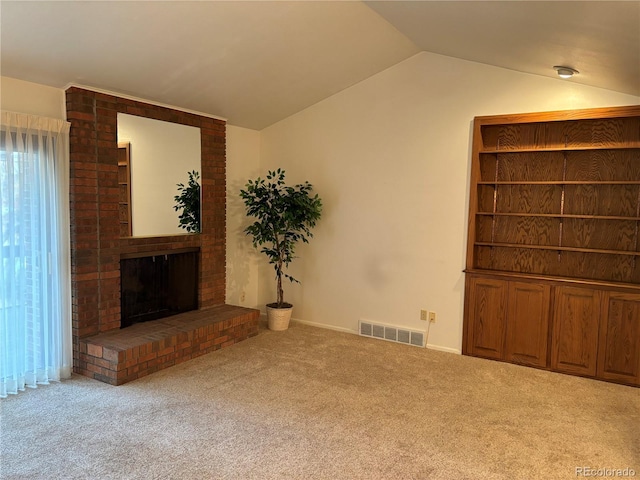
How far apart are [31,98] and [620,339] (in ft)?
16.2

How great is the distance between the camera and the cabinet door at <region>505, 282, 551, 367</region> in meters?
4.09

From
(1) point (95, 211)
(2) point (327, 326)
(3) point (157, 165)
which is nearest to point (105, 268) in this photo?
(1) point (95, 211)

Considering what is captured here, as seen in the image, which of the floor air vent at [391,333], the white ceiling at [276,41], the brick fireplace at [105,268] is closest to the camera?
the white ceiling at [276,41]

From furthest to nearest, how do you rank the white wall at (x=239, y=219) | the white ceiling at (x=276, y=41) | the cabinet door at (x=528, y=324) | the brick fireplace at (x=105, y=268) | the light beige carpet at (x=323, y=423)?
the white wall at (x=239, y=219), the cabinet door at (x=528, y=324), the brick fireplace at (x=105, y=268), the white ceiling at (x=276, y=41), the light beige carpet at (x=323, y=423)

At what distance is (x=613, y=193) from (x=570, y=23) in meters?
1.96

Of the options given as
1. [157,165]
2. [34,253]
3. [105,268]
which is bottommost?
[105,268]

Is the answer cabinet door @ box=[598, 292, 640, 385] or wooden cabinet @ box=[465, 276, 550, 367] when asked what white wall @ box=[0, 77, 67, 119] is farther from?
cabinet door @ box=[598, 292, 640, 385]

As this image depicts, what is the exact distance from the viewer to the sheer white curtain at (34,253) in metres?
3.31

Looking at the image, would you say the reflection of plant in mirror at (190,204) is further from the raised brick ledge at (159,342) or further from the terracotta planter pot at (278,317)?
the terracotta planter pot at (278,317)

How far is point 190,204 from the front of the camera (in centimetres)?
484

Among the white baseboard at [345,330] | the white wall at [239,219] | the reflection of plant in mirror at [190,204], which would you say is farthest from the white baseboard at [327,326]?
the reflection of plant in mirror at [190,204]

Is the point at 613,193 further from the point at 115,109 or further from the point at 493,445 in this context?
the point at 115,109

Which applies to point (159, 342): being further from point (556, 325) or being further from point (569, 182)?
point (569, 182)

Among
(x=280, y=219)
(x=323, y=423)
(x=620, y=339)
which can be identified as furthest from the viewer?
(x=280, y=219)
